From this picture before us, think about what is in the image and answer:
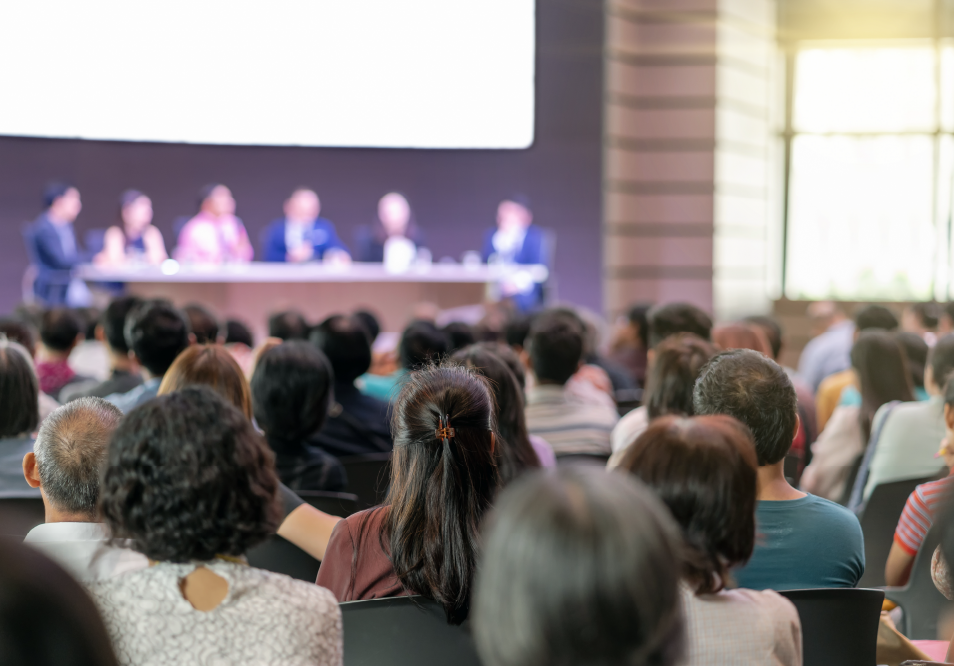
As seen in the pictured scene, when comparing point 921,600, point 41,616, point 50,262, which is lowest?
point 921,600

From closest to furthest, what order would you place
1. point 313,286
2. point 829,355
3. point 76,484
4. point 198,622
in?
point 198,622 → point 76,484 → point 829,355 → point 313,286

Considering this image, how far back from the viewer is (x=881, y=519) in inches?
89.6

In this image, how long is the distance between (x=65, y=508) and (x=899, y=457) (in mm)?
2209

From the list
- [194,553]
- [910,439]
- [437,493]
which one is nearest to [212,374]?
[437,493]

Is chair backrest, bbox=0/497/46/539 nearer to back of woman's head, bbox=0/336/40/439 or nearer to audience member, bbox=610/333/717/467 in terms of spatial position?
back of woman's head, bbox=0/336/40/439

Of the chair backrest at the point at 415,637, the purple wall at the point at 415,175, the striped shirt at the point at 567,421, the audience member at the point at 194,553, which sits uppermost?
the purple wall at the point at 415,175

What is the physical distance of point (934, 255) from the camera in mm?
8859

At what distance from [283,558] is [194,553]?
81 cm

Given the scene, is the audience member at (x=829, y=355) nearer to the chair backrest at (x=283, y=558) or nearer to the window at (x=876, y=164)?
the chair backrest at (x=283, y=558)

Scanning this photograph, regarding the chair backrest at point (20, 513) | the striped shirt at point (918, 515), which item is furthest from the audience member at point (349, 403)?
the striped shirt at point (918, 515)

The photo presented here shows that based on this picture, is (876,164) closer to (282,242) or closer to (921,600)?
(282,242)

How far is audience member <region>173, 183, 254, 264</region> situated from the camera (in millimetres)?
8125

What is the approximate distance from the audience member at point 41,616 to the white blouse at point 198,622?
365 millimetres

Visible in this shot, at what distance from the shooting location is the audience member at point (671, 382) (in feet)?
7.82
